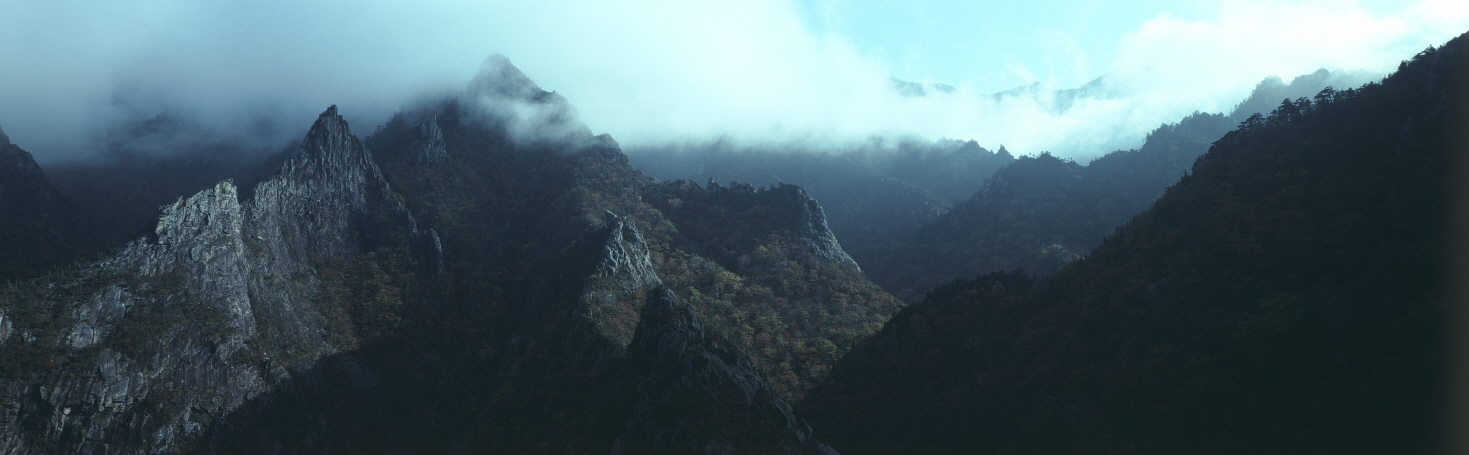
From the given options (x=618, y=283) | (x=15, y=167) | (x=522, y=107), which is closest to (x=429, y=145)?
(x=522, y=107)

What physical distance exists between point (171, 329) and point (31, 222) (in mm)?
A: 45232

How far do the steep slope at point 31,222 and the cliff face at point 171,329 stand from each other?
22516 mm

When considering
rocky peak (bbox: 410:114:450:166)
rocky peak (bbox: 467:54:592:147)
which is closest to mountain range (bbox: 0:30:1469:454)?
rocky peak (bbox: 410:114:450:166)

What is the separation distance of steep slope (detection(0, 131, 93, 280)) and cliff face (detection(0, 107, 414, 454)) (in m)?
22.5

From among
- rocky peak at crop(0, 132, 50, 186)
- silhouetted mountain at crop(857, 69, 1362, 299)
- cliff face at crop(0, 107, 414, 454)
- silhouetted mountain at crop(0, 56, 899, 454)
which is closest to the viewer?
cliff face at crop(0, 107, 414, 454)

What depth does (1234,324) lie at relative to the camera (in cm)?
5878

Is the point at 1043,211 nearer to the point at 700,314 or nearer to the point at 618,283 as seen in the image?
the point at 700,314

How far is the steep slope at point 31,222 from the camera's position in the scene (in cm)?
9306

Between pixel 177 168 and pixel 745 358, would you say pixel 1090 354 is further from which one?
pixel 177 168

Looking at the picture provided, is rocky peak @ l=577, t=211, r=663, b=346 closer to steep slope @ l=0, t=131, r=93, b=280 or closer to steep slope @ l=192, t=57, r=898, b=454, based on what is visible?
steep slope @ l=192, t=57, r=898, b=454

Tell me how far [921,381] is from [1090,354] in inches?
803

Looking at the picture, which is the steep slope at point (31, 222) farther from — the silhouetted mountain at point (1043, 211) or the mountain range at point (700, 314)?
the silhouetted mountain at point (1043, 211)

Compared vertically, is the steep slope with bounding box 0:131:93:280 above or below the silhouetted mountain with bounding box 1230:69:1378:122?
above

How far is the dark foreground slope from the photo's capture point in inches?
1965
